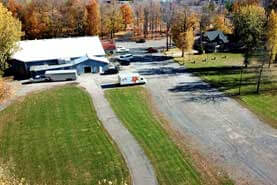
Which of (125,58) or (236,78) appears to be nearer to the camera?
(236,78)

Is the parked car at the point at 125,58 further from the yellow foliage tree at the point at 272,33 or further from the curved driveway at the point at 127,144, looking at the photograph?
the yellow foliage tree at the point at 272,33

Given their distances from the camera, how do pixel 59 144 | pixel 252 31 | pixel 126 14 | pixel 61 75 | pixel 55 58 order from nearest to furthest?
1. pixel 59 144
2. pixel 252 31
3. pixel 61 75
4. pixel 55 58
5. pixel 126 14

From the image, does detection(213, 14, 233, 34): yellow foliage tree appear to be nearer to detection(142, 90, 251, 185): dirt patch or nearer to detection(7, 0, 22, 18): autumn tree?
detection(7, 0, 22, 18): autumn tree

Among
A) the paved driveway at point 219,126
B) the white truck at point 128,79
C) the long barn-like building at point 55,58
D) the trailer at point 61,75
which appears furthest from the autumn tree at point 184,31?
the trailer at point 61,75

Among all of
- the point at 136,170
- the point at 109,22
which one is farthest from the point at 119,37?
the point at 136,170

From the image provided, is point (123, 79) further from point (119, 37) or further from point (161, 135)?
point (119, 37)

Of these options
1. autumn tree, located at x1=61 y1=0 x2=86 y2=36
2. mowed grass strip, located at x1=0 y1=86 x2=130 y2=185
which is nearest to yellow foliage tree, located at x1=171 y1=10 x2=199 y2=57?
autumn tree, located at x1=61 y1=0 x2=86 y2=36

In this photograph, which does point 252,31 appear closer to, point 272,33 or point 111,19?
point 272,33

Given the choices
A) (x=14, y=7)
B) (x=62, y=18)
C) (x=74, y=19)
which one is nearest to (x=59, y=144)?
(x=62, y=18)
